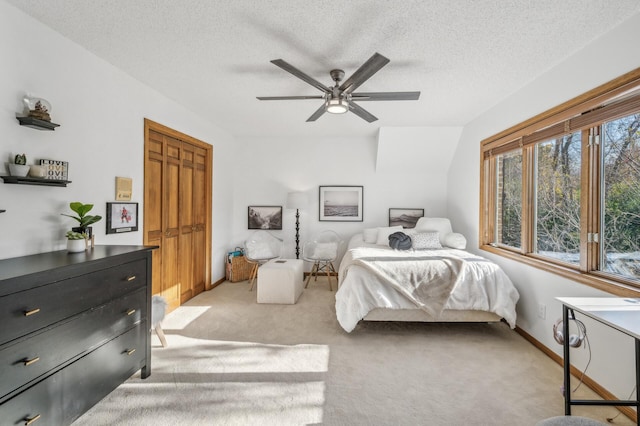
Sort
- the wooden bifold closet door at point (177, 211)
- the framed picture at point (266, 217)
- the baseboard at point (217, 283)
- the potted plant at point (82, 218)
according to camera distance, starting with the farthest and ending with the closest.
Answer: the framed picture at point (266, 217), the baseboard at point (217, 283), the wooden bifold closet door at point (177, 211), the potted plant at point (82, 218)

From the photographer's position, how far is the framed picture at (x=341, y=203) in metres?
5.44

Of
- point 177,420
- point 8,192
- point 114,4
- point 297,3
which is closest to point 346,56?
point 297,3

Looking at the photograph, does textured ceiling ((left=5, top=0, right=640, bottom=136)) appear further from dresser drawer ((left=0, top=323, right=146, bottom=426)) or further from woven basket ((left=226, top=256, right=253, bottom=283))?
woven basket ((left=226, top=256, right=253, bottom=283))

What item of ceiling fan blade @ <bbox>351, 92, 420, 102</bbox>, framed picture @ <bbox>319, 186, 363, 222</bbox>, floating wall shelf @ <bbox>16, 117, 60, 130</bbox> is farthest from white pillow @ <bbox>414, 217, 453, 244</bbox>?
floating wall shelf @ <bbox>16, 117, 60, 130</bbox>

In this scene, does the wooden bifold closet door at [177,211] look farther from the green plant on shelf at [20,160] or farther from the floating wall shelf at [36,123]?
the green plant on shelf at [20,160]

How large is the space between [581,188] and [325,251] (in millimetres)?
3377

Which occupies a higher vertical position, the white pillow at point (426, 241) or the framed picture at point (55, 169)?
the framed picture at point (55, 169)

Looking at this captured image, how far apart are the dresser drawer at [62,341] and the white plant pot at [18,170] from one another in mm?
956

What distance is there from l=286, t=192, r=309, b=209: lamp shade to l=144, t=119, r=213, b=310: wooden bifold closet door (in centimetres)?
132

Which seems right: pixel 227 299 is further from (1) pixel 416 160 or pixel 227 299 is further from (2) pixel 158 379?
(1) pixel 416 160

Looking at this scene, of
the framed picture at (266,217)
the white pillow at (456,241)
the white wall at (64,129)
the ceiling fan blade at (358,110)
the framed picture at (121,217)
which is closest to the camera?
the white wall at (64,129)

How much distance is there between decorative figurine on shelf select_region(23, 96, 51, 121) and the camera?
191 centimetres

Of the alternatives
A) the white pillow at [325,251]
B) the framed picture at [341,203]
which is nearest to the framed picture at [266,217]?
the framed picture at [341,203]

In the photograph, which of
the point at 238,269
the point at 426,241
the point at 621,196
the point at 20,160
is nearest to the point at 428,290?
the point at 426,241
